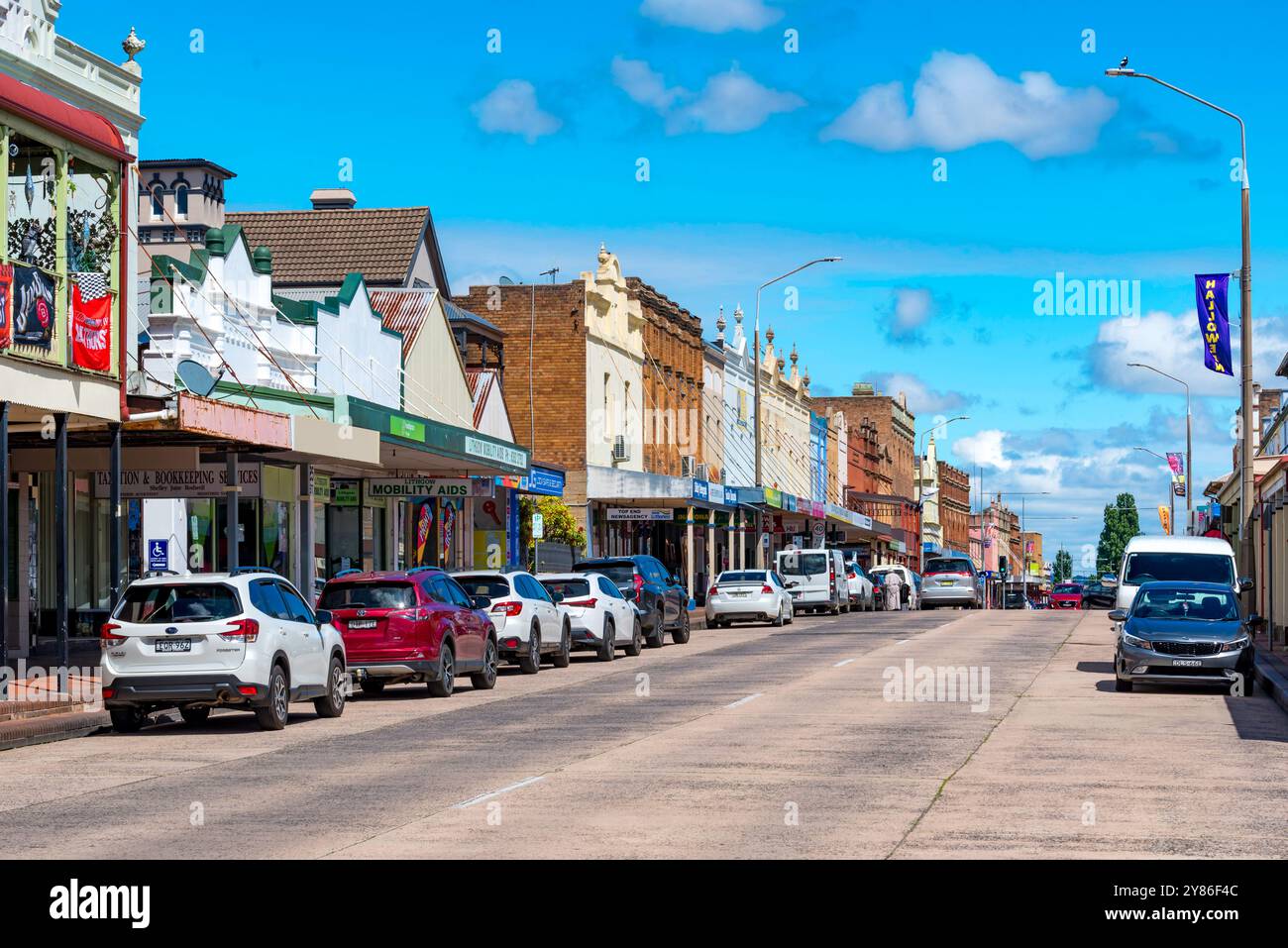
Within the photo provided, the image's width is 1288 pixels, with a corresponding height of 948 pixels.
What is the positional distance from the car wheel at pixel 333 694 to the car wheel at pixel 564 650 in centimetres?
880

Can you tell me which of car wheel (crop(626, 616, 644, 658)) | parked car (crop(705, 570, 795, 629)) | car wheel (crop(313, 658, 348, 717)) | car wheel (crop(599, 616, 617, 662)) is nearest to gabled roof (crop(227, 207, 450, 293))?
parked car (crop(705, 570, 795, 629))

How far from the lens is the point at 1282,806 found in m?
13.5

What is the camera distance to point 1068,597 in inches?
3332

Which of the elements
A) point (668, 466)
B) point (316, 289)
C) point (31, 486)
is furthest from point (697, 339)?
point (31, 486)

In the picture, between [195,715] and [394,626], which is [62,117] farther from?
[195,715]

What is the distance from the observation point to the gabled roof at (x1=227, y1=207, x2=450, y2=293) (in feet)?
156

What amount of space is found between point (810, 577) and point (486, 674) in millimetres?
29126

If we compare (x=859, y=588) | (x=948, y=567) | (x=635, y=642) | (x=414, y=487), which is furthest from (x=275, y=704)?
(x=948, y=567)

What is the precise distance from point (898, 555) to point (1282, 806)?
11046 centimetres

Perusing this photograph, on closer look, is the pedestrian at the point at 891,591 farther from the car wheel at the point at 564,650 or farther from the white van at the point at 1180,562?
the car wheel at the point at 564,650

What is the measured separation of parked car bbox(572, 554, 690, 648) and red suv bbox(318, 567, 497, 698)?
1131cm

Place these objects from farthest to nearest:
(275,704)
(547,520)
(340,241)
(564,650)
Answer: (547,520)
(340,241)
(564,650)
(275,704)

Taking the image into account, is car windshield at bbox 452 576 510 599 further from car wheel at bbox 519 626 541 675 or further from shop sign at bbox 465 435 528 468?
shop sign at bbox 465 435 528 468

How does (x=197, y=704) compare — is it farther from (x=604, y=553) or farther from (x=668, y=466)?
(x=668, y=466)
